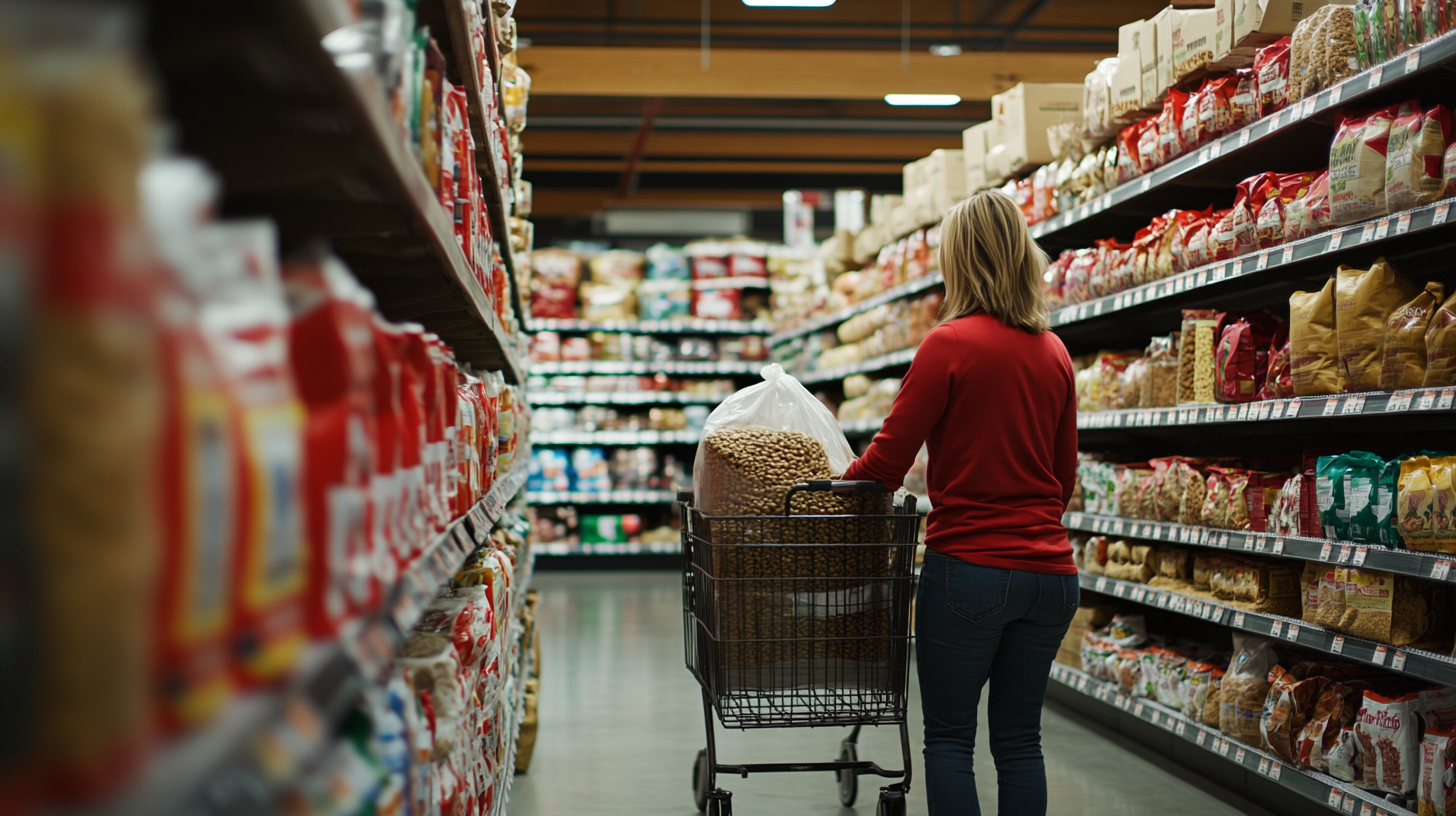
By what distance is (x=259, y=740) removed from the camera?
63cm

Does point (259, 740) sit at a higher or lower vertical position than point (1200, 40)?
lower

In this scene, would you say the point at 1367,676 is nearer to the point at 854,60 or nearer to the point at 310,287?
the point at 310,287

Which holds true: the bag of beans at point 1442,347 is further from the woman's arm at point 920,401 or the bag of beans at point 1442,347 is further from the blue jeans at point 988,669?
the woman's arm at point 920,401

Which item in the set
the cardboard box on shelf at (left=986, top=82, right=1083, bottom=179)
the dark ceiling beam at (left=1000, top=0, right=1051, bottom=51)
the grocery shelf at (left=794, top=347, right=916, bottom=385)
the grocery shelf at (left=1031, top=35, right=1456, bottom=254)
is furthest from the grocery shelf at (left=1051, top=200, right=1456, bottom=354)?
the dark ceiling beam at (left=1000, top=0, right=1051, bottom=51)

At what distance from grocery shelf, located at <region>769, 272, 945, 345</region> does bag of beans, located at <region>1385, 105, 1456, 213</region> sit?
1.62m

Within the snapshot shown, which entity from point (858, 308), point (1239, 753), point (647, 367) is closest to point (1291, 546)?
point (1239, 753)

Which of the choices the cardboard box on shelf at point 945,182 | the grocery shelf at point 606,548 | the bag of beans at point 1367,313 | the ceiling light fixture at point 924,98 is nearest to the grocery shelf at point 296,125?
the bag of beans at point 1367,313

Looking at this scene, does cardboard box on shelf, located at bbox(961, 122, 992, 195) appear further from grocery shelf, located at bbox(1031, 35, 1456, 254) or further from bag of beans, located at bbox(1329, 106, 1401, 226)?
bag of beans, located at bbox(1329, 106, 1401, 226)

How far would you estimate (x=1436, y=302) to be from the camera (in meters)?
2.58

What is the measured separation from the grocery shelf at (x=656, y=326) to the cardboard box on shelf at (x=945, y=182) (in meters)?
4.90

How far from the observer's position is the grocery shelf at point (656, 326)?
10.6 metres

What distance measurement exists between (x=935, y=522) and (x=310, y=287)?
72.3 inches

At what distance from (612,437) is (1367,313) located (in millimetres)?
8117

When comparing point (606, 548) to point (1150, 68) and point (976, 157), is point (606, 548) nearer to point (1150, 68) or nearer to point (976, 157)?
point (976, 157)
